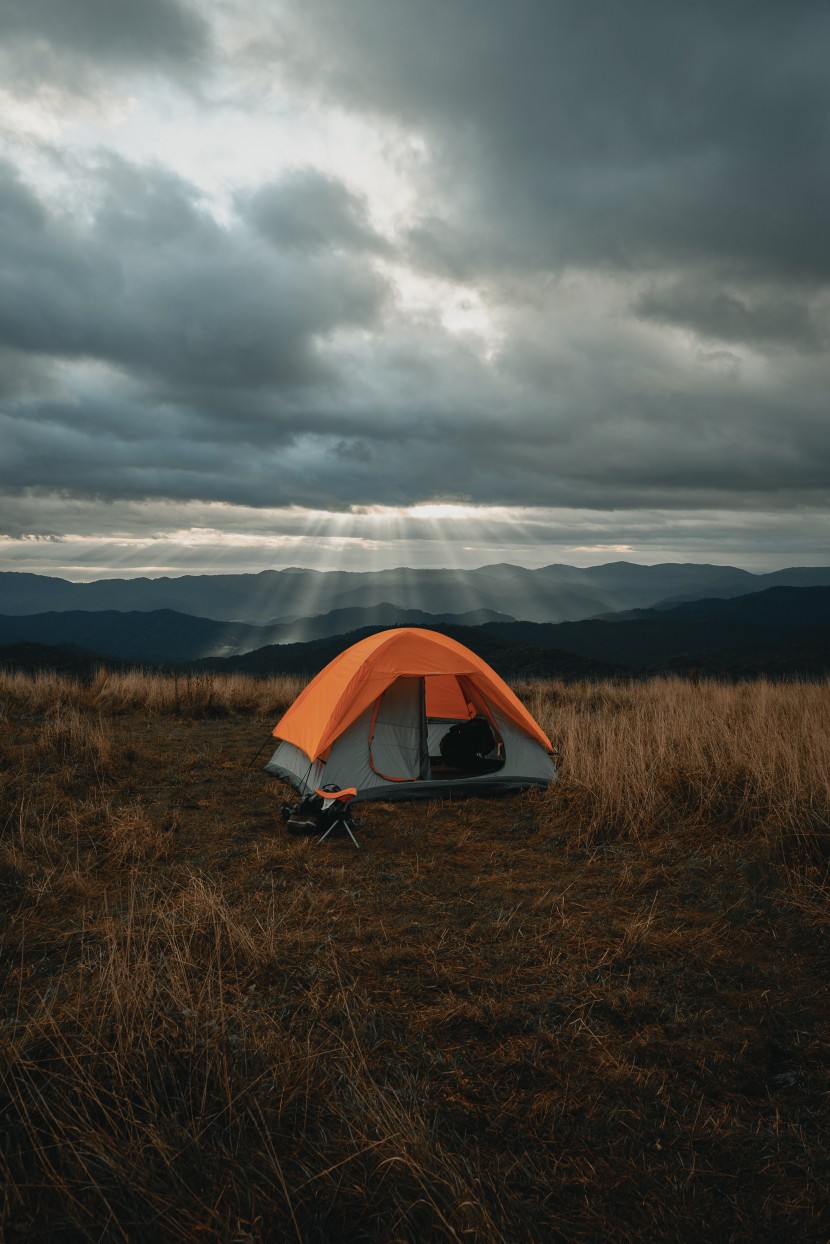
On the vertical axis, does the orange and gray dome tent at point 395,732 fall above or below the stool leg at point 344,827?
above

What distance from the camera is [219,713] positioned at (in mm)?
13867

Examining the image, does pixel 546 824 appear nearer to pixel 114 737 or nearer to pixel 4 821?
pixel 4 821

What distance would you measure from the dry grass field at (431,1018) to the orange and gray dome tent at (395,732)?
32.2 inches

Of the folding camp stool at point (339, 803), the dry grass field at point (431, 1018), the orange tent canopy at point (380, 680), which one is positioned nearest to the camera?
the dry grass field at point (431, 1018)

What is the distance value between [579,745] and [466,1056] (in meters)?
6.15

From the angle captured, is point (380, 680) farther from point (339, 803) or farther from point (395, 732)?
point (339, 803)

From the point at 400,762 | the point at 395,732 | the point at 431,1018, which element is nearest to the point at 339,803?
the point at 400,762

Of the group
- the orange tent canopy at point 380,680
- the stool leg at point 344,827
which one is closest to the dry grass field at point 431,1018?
the stool leg at point 344,827

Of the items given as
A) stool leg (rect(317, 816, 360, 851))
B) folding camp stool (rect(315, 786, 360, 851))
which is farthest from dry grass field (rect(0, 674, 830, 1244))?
folding camp stool (rect(315, 786, 360, 851))

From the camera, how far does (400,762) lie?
27.1 ft

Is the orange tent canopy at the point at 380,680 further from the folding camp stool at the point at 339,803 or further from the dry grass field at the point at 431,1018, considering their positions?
the dry grass field at the point at 431,1018

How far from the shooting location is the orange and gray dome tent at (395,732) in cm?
795

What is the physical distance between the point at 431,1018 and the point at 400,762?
4.84 m

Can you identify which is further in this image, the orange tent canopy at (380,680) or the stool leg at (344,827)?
the orange tent canopy at (380,680)
